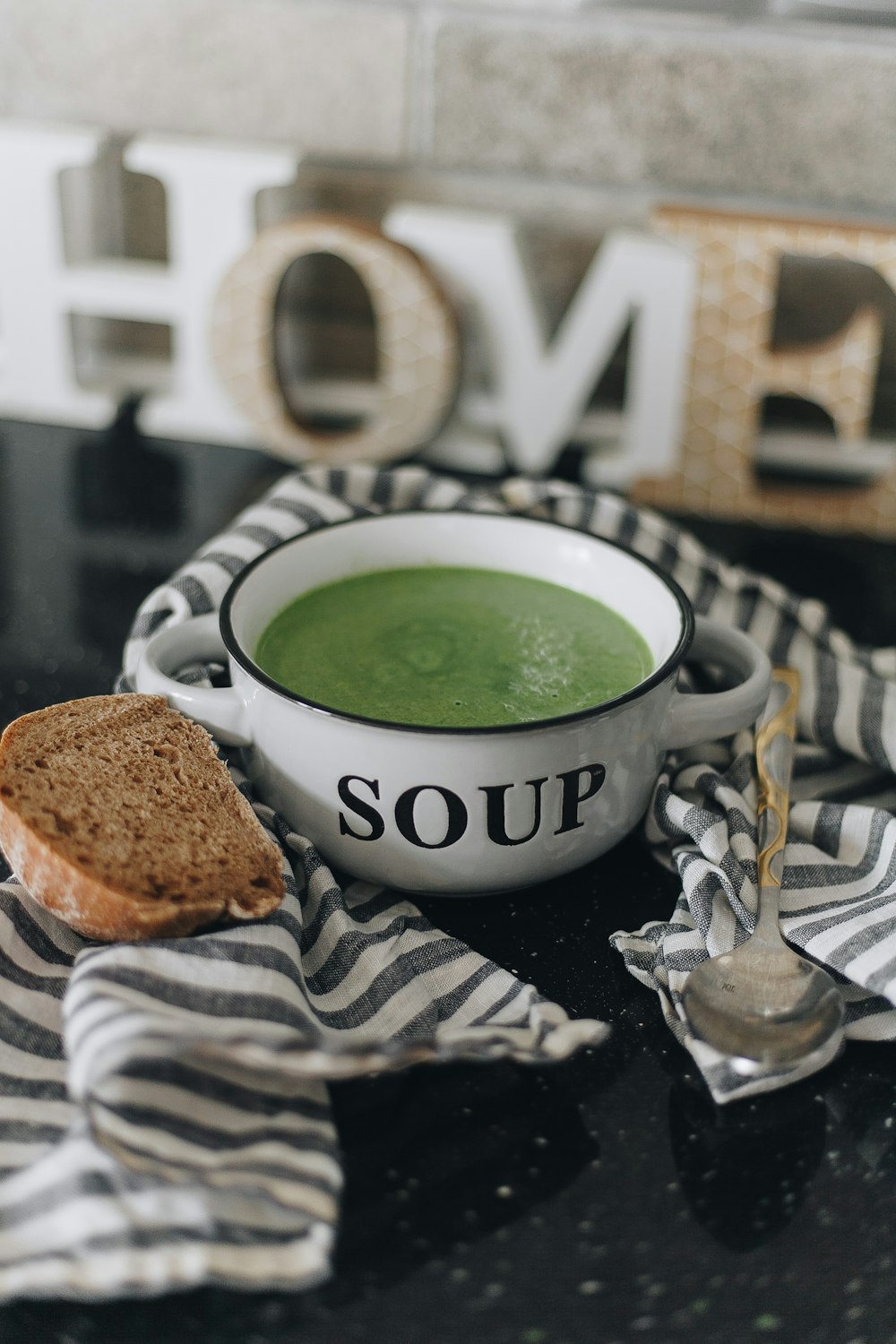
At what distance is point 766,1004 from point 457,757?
21 centimetres

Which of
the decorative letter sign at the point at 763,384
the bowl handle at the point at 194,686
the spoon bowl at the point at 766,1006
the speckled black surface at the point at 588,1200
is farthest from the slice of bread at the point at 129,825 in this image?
the decorative letter sign at the point at 763,384

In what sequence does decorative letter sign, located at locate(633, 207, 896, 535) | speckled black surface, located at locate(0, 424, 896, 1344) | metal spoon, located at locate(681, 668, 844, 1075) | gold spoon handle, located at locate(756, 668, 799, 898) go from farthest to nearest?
decorative letter sign, located at locate(633, 207, 896, 535) < gold spoon handle, located at locate(756, 668, 799, 898) < metal spoon, located at locate(681, 668, 844, 1075) < speckled black surface, located at locate(0, 424, 896, 1344)

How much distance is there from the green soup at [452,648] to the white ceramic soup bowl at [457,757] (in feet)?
0.09

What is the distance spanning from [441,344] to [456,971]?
740mm

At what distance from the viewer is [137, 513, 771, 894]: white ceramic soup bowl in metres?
0.72

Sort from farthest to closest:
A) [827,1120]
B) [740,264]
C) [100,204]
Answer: [100,204]
[740,264]
[827,1120]

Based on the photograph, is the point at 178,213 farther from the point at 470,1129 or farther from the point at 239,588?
the point at 470,1129

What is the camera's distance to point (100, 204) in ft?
4.65

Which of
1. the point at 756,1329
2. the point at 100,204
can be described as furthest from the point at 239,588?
the point at 100,204

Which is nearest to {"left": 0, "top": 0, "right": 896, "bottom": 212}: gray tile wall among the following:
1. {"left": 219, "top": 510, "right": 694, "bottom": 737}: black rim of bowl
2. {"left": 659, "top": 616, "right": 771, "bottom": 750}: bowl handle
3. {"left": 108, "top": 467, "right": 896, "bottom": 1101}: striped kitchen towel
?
{"left": 108, "top": 467, "right": 896, "bottom": 1101}: striped kitchen towel

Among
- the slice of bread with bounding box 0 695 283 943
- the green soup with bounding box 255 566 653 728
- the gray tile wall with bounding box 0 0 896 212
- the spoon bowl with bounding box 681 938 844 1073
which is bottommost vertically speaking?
the spoon bowl with bounding box 681 938 844 1073

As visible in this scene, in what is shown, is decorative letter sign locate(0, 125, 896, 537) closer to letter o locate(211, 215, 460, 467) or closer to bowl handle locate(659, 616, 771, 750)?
letter o locate(211, 215, 460, 467)

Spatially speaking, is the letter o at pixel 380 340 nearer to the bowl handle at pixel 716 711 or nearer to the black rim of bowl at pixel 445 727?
the black rim of bowl at pixel 445 727

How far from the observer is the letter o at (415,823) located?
724 millimetres
